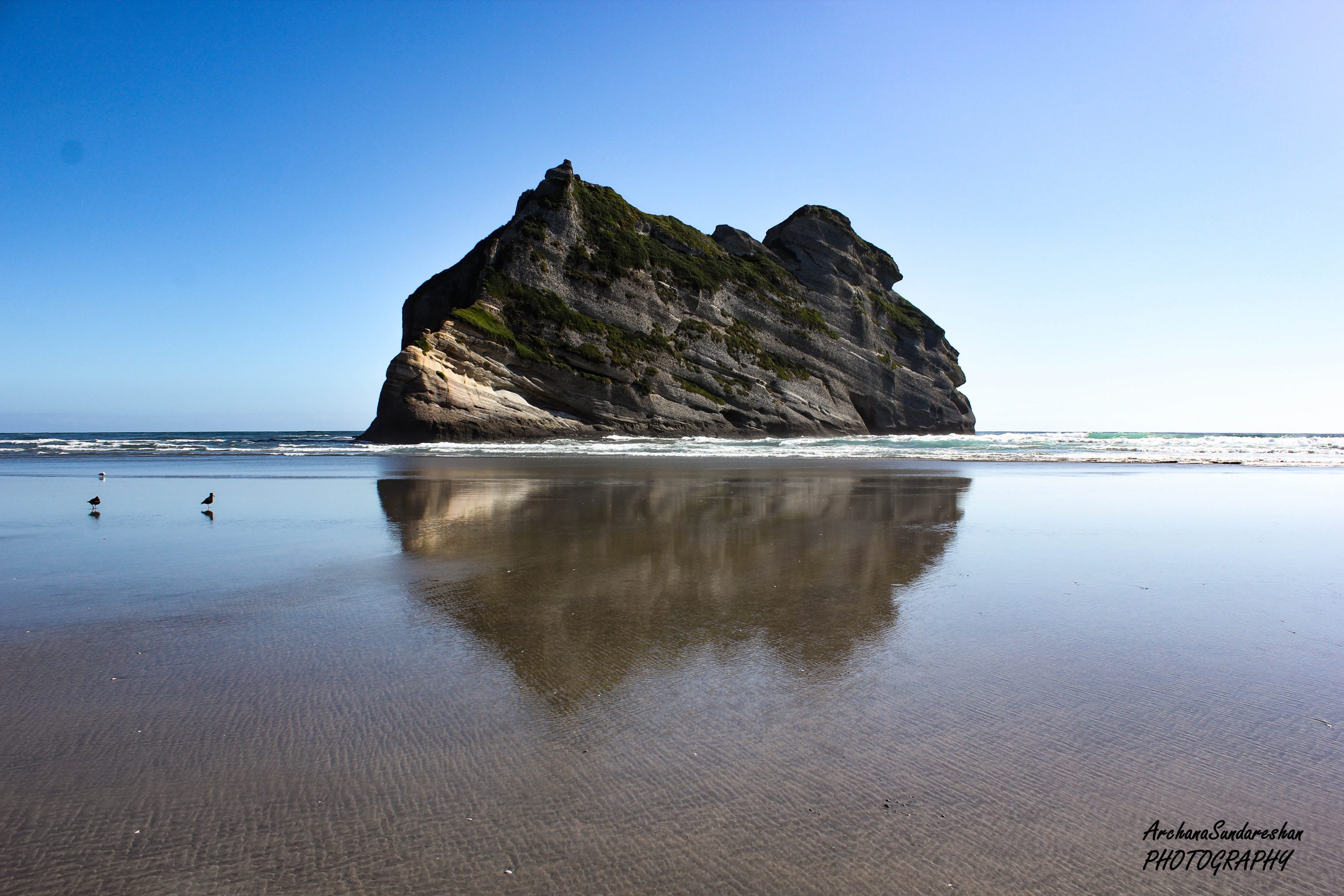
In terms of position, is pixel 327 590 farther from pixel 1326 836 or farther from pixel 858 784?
pixel 1326 836

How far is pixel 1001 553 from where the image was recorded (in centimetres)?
712

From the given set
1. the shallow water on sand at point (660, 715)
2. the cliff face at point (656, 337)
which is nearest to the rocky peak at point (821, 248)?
the cliff face at point (656, 337)

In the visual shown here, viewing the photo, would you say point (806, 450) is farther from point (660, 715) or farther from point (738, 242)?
point (738, 242)

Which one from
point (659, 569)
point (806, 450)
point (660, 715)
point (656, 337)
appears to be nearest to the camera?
point (660, 715)

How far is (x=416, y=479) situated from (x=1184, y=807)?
1611 cm

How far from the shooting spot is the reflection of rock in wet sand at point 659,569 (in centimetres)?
418

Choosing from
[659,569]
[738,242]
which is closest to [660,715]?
[659,569]

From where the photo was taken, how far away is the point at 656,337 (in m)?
55.1

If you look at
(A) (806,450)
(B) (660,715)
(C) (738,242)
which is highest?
(C) (738,242)

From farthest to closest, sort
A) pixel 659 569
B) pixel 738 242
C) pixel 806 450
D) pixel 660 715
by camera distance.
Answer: pixel 738 242
pixel 806 450
pixel 659 569
pixel 660 715

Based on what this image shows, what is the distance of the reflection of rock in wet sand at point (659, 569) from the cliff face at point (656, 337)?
31516 mm

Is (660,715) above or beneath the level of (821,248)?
beneath

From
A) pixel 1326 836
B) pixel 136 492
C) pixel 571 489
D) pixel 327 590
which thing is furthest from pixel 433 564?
pixel 136 492

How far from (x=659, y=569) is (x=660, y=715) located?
3.19 meters
